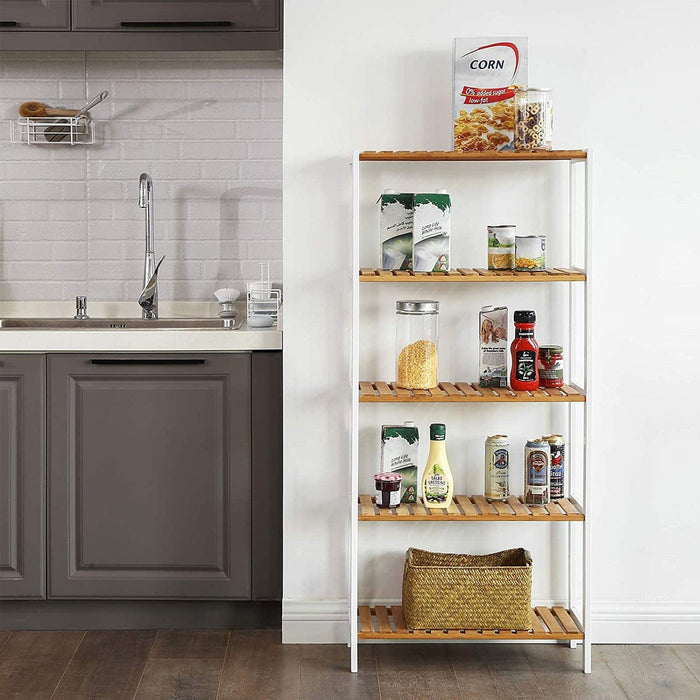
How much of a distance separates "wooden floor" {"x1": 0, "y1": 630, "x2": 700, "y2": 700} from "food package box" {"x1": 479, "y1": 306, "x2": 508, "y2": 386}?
806mm

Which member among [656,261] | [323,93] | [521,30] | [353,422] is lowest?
[353,422]

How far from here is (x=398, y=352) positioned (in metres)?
2.71

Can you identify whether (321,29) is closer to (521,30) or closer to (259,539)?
(521,30)

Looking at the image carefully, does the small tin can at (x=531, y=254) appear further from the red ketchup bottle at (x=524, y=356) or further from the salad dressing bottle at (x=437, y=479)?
the salad dressing bottle at (x=437, y=479)

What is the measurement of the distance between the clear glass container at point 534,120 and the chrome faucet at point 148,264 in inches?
52.1

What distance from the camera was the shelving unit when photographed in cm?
254

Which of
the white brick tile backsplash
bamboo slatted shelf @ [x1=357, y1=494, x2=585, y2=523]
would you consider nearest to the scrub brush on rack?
the white brick tile backsplash

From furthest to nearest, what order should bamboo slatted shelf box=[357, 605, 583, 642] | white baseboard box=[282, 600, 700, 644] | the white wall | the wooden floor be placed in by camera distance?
white baseboard box=[282, 600, 700, 644]
the white wall
bamboo slatted shelf box=[357, 605, 583, 642]
the wooden floor

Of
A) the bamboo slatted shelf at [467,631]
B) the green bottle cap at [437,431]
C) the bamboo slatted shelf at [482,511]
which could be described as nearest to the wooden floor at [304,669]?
the bamboo slatted shelf at [467,631]

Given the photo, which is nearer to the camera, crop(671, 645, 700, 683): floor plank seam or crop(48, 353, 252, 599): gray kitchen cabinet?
crop(671, 645, 700, 683): floor plank seam

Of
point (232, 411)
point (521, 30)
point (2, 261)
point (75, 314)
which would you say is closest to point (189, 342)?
point (232, 411)

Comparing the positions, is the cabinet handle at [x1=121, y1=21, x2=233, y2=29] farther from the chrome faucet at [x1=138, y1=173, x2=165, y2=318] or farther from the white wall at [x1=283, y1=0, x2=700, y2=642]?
the chrome faucet at [x1=138, y1=173, x2=165, y2=318]

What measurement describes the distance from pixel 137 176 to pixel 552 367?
1.64 metres

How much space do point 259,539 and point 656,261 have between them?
1425 mm
